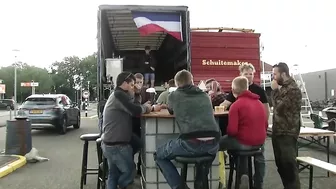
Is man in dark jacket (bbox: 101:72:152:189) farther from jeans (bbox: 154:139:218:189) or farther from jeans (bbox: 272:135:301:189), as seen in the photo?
jeans (bbox: 272:135:301:189)

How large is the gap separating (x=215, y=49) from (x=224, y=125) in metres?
4.63

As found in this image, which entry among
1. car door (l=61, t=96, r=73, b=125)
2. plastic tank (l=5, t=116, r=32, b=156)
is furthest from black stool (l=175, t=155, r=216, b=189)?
car door (l=61, t=96, r=73, b=125)

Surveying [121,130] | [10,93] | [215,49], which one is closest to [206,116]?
[121,130]

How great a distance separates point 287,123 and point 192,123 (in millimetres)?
1753

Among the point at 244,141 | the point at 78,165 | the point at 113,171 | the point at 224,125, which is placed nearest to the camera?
the point at 244,141

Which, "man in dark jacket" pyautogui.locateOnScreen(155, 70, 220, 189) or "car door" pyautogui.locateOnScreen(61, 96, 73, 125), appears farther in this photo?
"car door" pyautogui.locateOnScreen(61, 96, 73, 125)

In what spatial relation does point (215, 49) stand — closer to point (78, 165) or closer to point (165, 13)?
point (165, 13)

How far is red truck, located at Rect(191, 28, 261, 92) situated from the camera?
9914mm

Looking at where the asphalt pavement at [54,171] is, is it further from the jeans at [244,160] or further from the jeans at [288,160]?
the jeans at [288,160]

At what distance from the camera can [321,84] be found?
125 feet

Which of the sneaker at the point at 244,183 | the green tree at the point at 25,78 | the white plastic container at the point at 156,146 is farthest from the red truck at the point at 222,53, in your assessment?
the green tree at the point at 25,78

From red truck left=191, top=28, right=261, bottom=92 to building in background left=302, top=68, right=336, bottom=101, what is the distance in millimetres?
26386

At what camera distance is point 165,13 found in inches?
352

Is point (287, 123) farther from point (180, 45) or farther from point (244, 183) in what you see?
point (180, 45)
